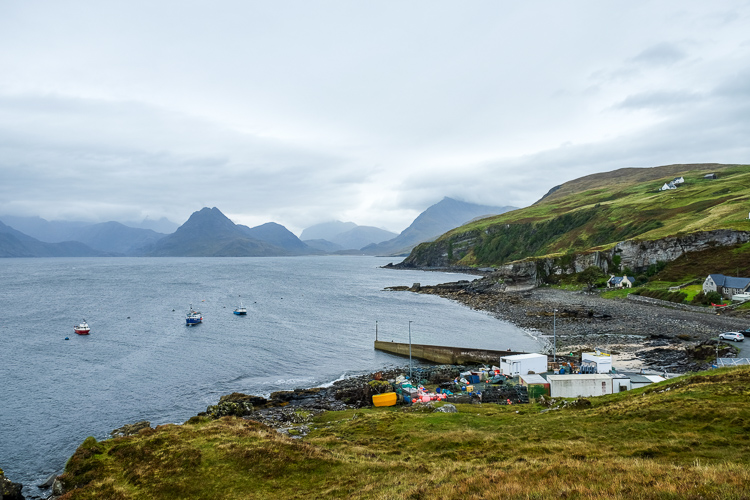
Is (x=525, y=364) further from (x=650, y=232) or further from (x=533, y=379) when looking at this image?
(x=650, y=232)

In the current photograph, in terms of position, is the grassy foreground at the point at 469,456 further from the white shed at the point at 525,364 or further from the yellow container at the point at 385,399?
the white shed at the point at 525,364

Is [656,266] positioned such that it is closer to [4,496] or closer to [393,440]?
[393,440]

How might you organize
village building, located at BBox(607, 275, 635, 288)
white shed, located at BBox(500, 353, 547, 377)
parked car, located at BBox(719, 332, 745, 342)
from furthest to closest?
village building, located at BBox(607, 275, 635, 288) < parked car, located at BBox(719, 332, 745, 342) < white shed, located at BBox(500, 353, 547, 377)

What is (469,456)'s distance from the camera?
73.1ft

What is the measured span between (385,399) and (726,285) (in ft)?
264

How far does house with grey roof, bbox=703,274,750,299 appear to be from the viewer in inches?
3179

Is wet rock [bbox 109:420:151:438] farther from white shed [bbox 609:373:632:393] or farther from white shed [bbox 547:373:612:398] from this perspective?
white shed [bbox 609:373:632:393]

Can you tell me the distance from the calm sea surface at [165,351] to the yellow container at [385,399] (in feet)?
42.2

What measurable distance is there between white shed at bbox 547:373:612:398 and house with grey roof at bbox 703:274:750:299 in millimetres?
63209

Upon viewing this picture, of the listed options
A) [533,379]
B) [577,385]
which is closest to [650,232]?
[533,379]

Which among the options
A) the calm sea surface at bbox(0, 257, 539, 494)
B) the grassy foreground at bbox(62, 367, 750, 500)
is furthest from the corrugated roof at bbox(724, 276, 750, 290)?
the grassy foreground at bbox(62, 367, 750, 500)

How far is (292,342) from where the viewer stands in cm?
7612

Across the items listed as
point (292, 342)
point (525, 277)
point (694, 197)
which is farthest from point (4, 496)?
point (694, 197)

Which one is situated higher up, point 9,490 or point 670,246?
point 670,246
